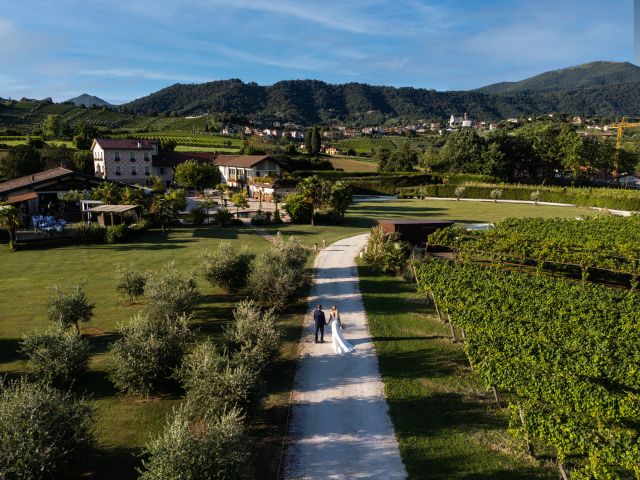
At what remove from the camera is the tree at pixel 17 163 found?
A: 5941 centimetres

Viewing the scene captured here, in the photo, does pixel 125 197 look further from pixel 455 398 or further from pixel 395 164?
pixel 395 164

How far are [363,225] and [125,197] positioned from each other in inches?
979

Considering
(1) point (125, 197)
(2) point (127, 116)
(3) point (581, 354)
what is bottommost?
(3) point (581, 354)

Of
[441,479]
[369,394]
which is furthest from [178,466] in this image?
[369,394]

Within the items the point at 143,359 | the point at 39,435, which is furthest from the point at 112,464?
the point at 143,359

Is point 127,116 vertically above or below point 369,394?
above

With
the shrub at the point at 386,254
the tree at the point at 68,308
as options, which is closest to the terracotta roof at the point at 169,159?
the shrub at the point at 386,254

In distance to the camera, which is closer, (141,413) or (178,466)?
(178,466)

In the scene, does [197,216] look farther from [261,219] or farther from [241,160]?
[241,160]

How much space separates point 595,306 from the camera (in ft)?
56.2

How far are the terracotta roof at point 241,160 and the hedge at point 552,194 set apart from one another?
25.8 m

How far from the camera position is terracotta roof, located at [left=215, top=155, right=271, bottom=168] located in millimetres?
70825

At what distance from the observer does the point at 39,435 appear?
864cm

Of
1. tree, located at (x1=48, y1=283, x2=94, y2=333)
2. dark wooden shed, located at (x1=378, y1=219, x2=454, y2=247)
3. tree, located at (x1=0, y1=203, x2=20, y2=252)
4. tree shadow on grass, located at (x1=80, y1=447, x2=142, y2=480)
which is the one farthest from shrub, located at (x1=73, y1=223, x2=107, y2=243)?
tree shadow on grass, located at (x1=80, y1=447, x2=142, y2=480)
